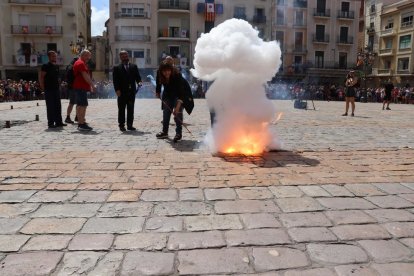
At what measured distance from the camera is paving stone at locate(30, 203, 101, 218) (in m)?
3.17

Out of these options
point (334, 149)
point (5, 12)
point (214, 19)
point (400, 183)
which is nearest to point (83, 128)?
point (334, 149)

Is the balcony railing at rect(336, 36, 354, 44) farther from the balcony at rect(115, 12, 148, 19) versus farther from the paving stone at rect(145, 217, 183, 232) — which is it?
Answer: the paving stone at rect(145, 217, 183, 232)

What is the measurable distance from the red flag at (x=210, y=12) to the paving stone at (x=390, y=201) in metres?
31.3

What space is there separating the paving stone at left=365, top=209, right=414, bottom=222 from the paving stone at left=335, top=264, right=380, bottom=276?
0.90 metres

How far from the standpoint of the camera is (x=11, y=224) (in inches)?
117

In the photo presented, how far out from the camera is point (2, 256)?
8.02 feet

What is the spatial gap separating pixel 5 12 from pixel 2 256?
43.2m

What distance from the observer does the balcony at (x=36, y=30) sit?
3853cm

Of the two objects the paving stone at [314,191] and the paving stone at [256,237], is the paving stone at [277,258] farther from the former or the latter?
the paving stone at [314,191]

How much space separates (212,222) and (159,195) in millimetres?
847

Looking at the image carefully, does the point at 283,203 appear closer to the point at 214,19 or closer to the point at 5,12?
the point at 214,19

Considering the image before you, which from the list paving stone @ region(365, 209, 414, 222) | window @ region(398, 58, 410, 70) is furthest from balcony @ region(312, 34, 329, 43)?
paving stone @ region(365, 209, 414, 222)

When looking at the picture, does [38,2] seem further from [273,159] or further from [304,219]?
[304,219]

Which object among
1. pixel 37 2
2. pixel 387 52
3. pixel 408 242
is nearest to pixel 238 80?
pixel 408 242
